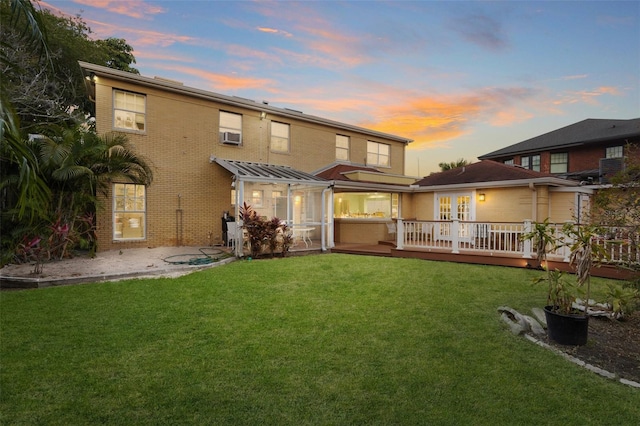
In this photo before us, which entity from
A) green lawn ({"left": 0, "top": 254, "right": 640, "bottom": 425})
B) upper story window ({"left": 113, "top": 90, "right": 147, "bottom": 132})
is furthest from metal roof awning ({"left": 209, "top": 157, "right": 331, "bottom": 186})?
green lawn ({"left": 0, "top": 254, "right": 640, "bottom": 425})

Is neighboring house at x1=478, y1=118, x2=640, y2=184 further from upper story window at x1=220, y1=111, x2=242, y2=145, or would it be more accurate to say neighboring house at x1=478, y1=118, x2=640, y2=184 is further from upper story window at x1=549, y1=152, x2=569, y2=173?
upper story window at x1=220, y1=111, x2=242, y2=145

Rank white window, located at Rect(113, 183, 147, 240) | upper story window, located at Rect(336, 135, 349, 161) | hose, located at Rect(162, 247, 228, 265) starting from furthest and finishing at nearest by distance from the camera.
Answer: upper story window, located at Rect(336, 135, 349, 161), white window, located at Rect(113, 183, 147, 240), hose, located at Rect(162, 247, 228, 265)

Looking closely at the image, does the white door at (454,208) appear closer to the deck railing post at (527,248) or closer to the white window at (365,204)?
the white window at (365,204)

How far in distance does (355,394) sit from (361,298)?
349 cm

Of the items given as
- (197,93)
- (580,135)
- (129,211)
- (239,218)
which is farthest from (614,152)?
(129,211)

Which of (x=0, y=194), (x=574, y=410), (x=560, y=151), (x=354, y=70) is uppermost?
(x=354, y=70)

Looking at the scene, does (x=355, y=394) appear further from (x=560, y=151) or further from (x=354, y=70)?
(x=560, y=151)

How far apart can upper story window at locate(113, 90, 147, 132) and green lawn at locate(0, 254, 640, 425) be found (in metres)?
7.44

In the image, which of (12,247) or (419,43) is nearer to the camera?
(12,247)

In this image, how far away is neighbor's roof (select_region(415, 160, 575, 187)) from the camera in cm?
1275

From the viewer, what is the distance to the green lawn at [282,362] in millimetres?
2881

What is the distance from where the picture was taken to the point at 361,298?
261 inches

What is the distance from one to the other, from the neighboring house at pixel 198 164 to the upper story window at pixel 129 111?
0.03 meters

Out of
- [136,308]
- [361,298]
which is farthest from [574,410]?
[136,308]
